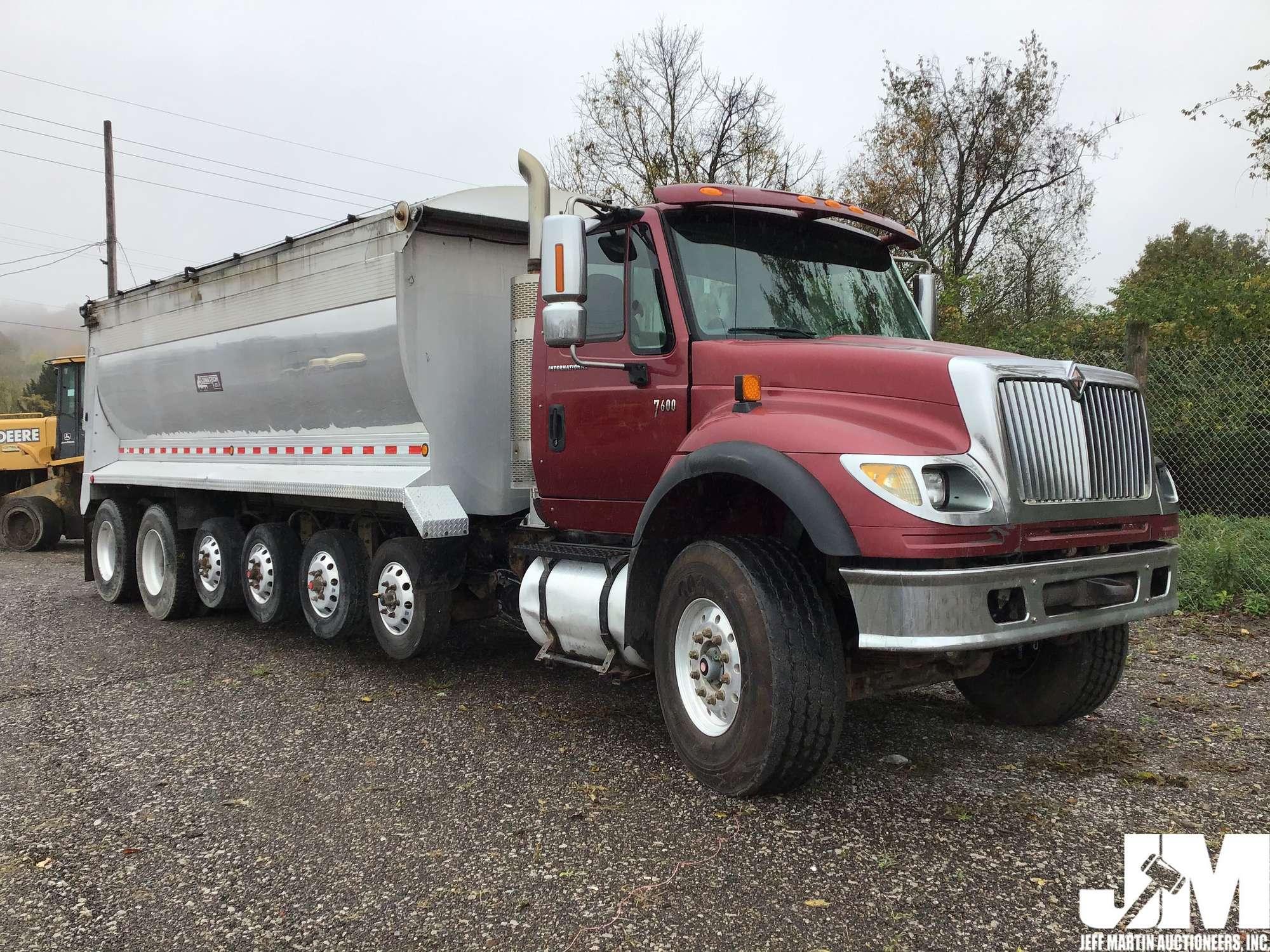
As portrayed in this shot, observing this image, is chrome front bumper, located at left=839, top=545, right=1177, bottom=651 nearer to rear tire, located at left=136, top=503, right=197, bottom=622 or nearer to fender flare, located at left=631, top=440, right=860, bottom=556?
fender flare, located at left=631, top=440, right=860, bottom=556

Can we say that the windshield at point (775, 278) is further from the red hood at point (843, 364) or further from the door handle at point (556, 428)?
the door handle at point (556, 428)

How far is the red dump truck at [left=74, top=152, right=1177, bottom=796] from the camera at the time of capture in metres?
3.78

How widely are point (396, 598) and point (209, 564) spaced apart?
119 inches

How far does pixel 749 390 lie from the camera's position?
4363mm

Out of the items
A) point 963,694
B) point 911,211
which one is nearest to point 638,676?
point 963,694

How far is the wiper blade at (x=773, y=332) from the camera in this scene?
4.72m

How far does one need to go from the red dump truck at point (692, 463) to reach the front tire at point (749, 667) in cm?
1

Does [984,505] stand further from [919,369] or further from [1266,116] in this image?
[1266,116]

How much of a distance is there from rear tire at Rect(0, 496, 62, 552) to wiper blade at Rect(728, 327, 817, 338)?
16211mm

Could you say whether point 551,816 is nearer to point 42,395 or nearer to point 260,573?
point 260,573

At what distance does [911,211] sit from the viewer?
22.3 m

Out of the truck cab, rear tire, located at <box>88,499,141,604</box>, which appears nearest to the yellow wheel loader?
rear tire, located at <box>88,499,141,604</box>

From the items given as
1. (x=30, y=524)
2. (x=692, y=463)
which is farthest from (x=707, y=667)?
(x=30, y=524)

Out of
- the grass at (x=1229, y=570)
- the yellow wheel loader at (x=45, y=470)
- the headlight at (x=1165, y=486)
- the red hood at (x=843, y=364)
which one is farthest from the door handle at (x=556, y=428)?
the yellow wheel loader at (x=45, y=470)
